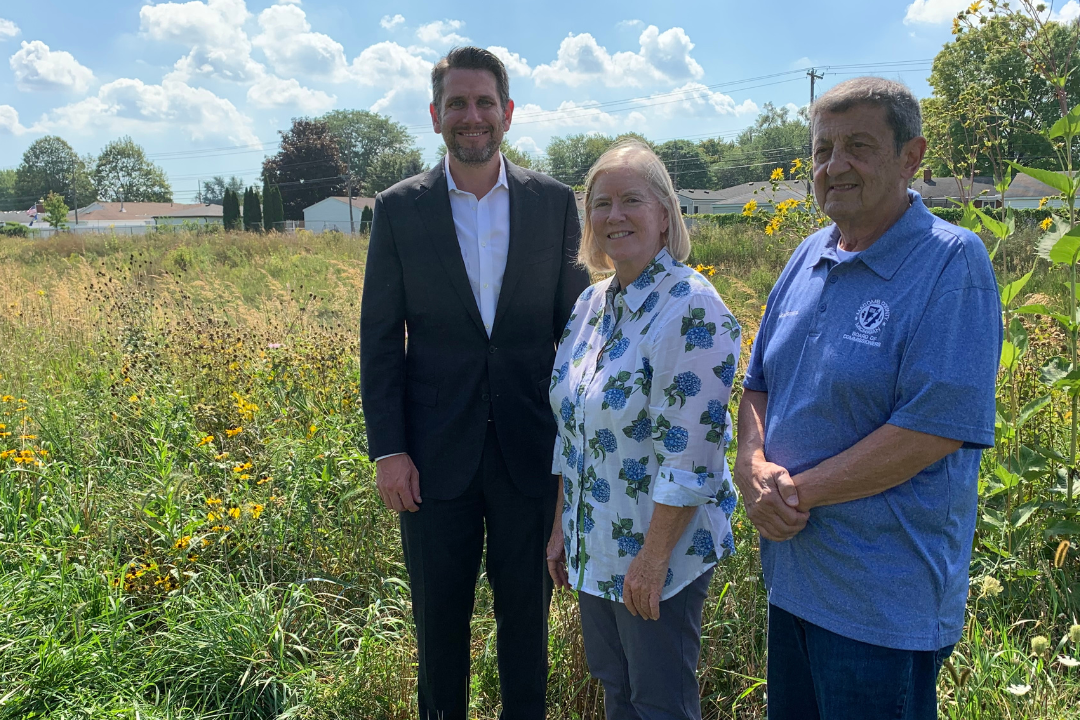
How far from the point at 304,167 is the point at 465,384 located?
71.3 metres

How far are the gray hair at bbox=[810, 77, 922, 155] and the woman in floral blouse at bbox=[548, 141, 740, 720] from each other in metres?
0.52

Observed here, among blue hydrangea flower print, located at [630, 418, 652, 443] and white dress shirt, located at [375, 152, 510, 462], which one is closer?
blue hydrangea flower print, located at [630, 418, 652, 443]

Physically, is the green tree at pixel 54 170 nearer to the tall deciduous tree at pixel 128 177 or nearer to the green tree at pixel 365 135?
the tall deciduous tree at pixel 128 177

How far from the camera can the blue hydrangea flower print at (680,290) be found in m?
1.83

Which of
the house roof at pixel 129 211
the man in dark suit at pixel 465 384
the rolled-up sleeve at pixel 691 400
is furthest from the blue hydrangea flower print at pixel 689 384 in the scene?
the house roof at pixel 129 211

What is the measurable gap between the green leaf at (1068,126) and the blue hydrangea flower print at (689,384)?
193 centimetres

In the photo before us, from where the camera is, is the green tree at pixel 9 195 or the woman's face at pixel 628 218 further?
the green tree at pixel 9 195

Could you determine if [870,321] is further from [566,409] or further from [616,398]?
[566,409]

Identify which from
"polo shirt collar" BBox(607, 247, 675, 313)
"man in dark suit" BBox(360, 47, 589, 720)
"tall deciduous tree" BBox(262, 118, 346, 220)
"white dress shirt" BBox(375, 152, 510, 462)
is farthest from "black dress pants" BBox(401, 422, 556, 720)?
"tall deciduous tree" BBox(262, 118, 346, 220)

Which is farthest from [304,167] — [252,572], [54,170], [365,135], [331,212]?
[252,572]

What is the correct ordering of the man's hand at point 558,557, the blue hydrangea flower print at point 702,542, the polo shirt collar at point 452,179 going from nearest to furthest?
the blue hydrangea flower print at point 702,542, the man's hand at point 558,557, the polo shirt collar at point 452,179

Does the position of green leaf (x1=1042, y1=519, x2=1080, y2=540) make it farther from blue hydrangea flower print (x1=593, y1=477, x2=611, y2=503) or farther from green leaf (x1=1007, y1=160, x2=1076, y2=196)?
blue hydrangea flower print (x1=593, y1=477, x2=611, y2=503)

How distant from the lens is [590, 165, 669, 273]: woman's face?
1.94m

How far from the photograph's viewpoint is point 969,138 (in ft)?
12.0
